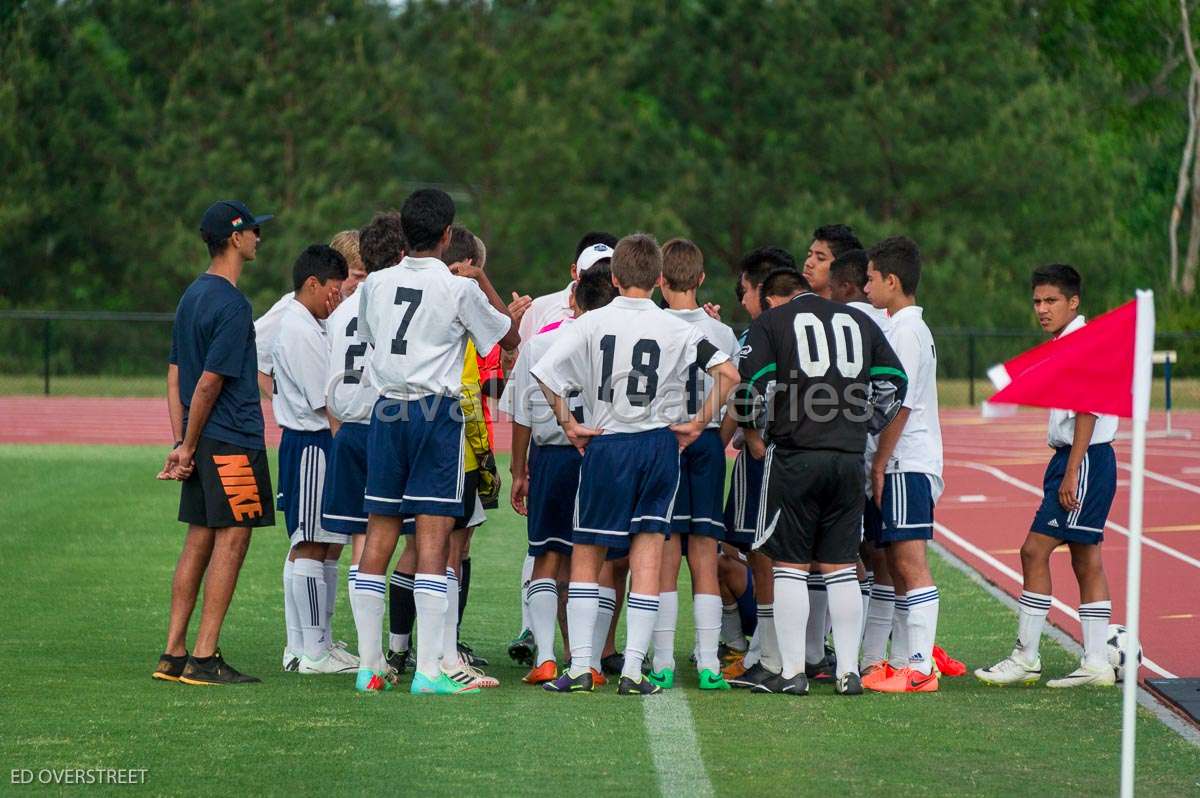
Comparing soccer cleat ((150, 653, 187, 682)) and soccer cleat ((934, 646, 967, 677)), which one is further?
soccer cleat ((934, 646, 967, 677))

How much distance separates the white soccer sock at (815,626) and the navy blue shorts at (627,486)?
1.03 m

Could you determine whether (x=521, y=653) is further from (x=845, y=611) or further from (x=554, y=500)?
(x=845, y=611)

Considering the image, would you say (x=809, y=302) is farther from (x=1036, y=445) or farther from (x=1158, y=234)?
(x=1158, y=234)

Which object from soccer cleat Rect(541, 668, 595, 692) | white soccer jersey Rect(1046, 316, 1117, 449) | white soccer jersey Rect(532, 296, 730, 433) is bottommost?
soccer cleat Rect(541, 668, 595, 692)

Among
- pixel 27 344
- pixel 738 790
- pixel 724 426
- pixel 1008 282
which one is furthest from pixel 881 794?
pixel 1008 282

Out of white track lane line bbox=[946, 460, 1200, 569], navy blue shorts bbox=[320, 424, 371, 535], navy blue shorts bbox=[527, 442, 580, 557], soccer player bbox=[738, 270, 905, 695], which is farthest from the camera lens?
white track lane line bbox=[946, 460, 1200, 569]

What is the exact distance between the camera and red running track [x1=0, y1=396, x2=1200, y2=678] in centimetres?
995

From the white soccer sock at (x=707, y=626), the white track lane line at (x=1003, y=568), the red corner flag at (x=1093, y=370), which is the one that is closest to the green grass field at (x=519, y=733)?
the white soccer sock at (x=707, y=626)

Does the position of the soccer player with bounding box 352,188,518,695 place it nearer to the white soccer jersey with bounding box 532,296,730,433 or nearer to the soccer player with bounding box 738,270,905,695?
the white soccer jersey with bounding box 532,296,730,433

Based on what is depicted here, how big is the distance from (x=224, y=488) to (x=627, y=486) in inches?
71.2

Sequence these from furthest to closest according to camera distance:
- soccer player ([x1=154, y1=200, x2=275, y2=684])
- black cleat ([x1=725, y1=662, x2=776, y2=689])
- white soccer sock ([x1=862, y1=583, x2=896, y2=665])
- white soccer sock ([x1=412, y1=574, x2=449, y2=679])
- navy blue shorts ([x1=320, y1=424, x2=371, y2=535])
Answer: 1. white soccer sock ([x1=862, y1=583, x2=896, y2=665])
2. navy blue shorts ([x1=320, y1=424, x2=371, y2=535])
3. black cleat ([x1=725, y1=662, x2=776, y2=689])
4. soccer player ([x1=154, y1=200, x2=275, y2=684])
5. white soccer sock ([x1=412, y1=574, x2=449, y2=679])

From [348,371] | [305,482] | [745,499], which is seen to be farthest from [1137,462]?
[305,482]

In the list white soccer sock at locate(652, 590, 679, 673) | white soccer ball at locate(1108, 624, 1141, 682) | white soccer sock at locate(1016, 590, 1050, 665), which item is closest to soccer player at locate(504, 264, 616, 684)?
white soccer sock at locate(652, 590, 679, 673)

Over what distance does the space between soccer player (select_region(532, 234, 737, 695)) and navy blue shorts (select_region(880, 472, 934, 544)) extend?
95cm
